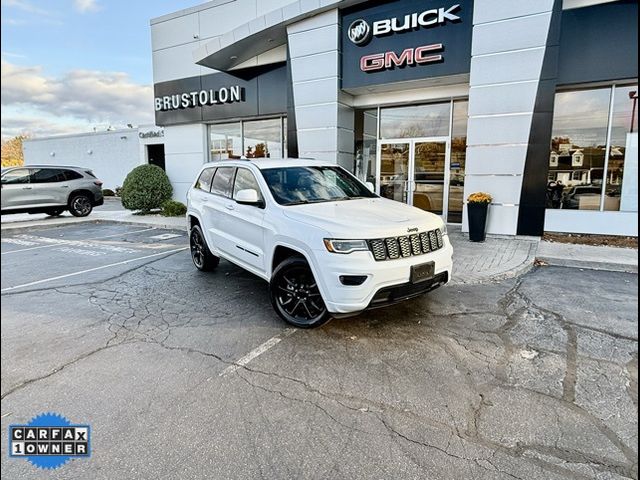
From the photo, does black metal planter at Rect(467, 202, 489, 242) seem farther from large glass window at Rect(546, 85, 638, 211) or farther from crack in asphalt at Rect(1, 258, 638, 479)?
crack in asphalt at Rect(1, 258, 638, 479)

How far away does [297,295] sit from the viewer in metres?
4.55

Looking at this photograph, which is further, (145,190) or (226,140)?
(226,140)

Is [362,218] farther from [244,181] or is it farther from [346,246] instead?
[244,181]

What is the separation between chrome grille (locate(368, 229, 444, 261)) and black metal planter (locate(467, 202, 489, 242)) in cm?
491

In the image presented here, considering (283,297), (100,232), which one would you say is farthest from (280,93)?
(283,297)

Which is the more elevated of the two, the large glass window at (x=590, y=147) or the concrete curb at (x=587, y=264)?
the large glass window at (x=590, y=147)

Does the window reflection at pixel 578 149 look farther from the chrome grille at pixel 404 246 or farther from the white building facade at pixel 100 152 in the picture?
the white building facade at pixel 100 152

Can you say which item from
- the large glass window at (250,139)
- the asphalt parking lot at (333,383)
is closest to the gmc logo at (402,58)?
the large glass window at (250,139)

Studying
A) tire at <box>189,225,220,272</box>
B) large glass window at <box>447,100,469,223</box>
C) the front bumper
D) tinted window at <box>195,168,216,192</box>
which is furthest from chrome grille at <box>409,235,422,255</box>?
large glass window at <box>447,100,469,223</box>

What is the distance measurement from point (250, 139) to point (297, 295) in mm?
11930

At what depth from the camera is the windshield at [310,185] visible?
5.12 meters

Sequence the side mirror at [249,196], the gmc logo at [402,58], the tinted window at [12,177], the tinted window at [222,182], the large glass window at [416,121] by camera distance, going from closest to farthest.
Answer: the tinted window at [12,177]
the side mirror at [249,196]
the tinted window at [222,182]
the gmc logo at [402,58]
the large glass window at [416,121]

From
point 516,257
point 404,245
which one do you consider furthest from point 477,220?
point 404,245

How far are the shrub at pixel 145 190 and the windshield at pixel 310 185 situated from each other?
11452 mm
